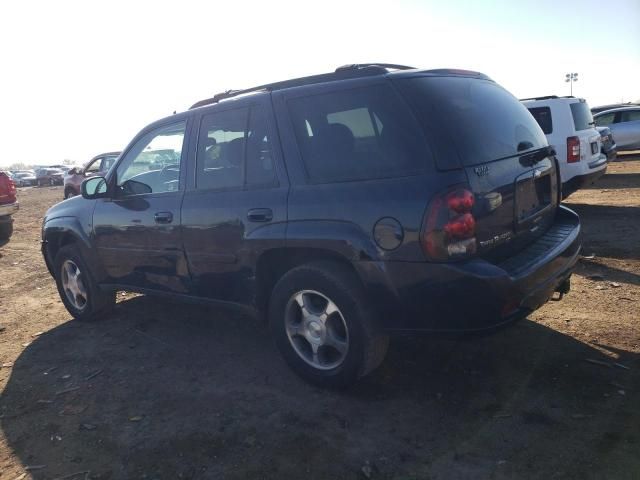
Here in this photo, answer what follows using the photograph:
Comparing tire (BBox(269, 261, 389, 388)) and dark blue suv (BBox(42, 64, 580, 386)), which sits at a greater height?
dark blue suv (BBox(42, 64, 580, 386))

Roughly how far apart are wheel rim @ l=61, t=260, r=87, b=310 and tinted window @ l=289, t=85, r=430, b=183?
10.4 ft

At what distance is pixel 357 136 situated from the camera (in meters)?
→ 3.04

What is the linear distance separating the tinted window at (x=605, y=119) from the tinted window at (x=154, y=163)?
16477mm

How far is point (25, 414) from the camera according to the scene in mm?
3432

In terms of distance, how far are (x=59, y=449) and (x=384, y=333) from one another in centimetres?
209

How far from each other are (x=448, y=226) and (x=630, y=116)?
56.6 feet

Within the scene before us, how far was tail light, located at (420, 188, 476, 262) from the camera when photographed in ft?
8.65

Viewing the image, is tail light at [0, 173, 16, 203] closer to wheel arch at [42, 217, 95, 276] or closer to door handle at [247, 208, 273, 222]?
wheel arch at [42, 217, 95, 276]

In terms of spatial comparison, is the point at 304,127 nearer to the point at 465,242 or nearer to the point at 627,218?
the point at 465,242

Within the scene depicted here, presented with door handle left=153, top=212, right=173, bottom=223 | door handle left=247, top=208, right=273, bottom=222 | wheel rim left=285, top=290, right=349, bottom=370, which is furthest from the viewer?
door handle left=153, top=212, right=173, bottom=223

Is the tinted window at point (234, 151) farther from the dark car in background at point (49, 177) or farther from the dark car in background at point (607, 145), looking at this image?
the dark car in background at point (49, 177)

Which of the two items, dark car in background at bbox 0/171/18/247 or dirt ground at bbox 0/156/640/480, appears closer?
dirt ground at bbox 0/156/640/480

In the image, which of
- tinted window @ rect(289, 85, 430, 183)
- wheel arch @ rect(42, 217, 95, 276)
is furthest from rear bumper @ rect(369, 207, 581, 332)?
wheel arch @ rect(42, 217, 95, 276)

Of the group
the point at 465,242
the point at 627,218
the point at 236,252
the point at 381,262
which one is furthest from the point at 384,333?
the point at 627,218
